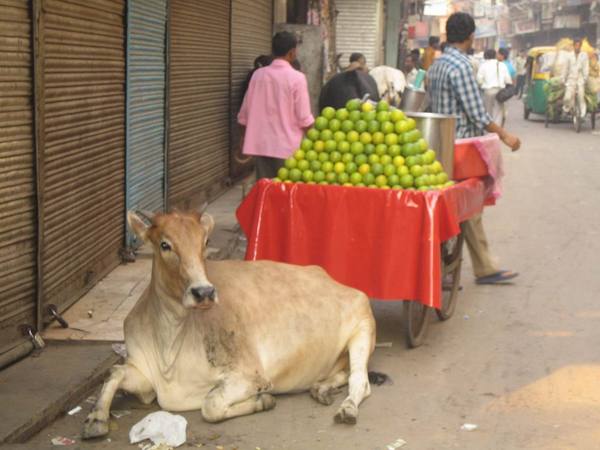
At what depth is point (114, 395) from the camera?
5.74 meters

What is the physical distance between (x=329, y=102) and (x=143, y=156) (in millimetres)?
3542

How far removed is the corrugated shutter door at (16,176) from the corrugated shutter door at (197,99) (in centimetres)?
432

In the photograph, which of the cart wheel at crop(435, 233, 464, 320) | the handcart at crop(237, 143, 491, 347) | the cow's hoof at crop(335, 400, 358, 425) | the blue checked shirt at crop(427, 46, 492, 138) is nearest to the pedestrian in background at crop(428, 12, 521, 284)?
the blue checked shirt at crop(427, 46, 492, 138)

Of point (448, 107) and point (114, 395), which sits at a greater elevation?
point (448, 107)

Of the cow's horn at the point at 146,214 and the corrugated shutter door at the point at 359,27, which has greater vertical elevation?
the corrugated shutter door at the point at 359,27

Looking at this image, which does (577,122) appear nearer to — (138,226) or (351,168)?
(351,168)

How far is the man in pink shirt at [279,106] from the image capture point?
1028 centimetres

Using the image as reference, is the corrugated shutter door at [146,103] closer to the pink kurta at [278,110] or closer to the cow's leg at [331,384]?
the pink kurta at [278,110]

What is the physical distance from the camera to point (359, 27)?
29.8 meters

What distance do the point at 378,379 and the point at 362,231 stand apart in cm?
106

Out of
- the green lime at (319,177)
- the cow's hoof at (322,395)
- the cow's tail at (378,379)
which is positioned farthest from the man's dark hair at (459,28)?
the cow's hoof at (322,395)

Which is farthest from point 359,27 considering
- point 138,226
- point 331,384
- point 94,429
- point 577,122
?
Result: point 94,429

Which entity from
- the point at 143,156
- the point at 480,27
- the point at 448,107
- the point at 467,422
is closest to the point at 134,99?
the point at 143,156

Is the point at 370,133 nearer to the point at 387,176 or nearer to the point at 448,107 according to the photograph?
the point at 387,176
